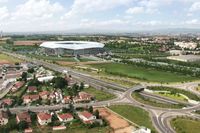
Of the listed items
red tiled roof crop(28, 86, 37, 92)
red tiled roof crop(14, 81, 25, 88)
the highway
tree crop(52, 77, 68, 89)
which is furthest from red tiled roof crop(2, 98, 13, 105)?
tree crop(52, 77, 68, 89)

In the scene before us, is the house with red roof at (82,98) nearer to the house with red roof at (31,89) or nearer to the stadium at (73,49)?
the house with red roof at (31,89)

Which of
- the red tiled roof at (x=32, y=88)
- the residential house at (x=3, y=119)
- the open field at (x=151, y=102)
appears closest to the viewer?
the residential house at (x=3, y=119)

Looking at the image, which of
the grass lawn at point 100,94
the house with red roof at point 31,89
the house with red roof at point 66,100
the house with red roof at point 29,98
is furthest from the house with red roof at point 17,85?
the grass lawn at point 100,94

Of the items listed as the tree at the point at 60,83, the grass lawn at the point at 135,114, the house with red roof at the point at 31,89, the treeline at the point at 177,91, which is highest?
the tree at the point at 60,83

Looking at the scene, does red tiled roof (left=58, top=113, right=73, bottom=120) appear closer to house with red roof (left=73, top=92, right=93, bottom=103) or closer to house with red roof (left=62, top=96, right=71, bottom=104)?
house with red roof (left=62, top=96, right=71, bottom=104)

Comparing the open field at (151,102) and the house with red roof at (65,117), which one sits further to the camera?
the open field at (151,102)

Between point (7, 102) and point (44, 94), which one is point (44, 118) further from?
point (44, 94)

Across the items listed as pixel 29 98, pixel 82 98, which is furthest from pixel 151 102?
pixel 29 98
